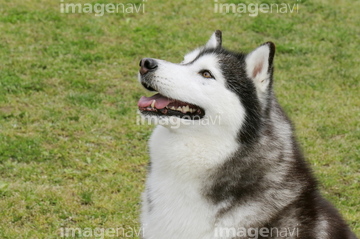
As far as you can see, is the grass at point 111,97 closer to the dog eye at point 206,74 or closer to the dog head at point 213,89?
the dog head at point 213,89

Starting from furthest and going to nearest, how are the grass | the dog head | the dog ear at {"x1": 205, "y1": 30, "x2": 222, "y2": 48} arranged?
the grass, the dog ear at {"x1": 205, "y1": 30, "x2": 222, "y2": 48}, the dog head

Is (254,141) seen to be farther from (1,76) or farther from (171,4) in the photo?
(171,4)

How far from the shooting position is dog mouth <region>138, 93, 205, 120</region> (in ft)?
17.3

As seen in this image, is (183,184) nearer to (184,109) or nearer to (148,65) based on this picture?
(184,109)

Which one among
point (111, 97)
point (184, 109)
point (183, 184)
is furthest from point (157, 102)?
point (111, 97)

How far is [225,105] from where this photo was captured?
5188mm

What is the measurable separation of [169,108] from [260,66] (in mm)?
895

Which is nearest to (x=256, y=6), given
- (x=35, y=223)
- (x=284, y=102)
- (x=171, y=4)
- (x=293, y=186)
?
(x=171, y=4)

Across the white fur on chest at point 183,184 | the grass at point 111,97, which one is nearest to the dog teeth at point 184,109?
the white fur on chest at point 183,184

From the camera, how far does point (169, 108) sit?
211 inches

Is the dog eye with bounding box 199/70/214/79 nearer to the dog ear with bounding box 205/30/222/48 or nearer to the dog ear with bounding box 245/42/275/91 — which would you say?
the dog ear with bounding box 245/42/275/91

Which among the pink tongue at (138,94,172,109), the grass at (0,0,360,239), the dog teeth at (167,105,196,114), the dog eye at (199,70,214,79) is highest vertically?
the dog eye at (199,70,214,79)

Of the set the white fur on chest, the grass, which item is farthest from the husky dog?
the grass

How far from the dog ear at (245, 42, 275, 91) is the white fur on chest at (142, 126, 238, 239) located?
0.63 metres
